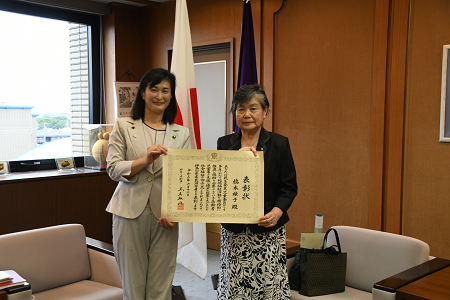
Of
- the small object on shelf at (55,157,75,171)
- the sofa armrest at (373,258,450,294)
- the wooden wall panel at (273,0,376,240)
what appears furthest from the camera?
the small object on shelf at (55,157,75,171)

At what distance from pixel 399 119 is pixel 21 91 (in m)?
3.55

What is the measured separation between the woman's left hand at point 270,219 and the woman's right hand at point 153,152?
525mm

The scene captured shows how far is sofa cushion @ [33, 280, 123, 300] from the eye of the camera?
210cm

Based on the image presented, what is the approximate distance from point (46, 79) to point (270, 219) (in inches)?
136

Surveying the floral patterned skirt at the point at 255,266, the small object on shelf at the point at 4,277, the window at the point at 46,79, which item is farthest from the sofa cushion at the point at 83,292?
the window at the point at 46,79

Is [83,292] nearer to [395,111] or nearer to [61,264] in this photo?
[61,264]

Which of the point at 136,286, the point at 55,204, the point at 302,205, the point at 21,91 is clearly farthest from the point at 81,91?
the point at 136,286

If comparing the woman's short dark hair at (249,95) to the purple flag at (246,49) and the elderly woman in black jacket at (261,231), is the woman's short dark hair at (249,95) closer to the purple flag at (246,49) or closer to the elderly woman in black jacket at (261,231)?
the elderly woman in black jacket at (261,231)

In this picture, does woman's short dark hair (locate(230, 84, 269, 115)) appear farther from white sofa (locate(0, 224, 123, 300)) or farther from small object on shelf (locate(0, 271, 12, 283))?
small object on shelf (locate(0, 271, 12, 283))

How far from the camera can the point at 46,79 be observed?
14.0 feet

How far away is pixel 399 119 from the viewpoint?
10.2 feet

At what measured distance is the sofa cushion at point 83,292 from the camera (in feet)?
6.89

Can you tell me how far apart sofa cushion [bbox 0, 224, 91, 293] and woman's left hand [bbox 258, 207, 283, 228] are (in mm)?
1221

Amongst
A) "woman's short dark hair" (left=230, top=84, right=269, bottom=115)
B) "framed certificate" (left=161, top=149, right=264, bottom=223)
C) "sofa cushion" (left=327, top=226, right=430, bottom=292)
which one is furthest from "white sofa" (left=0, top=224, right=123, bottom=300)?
"sofa cushion" (left=327, top=226, right=430, bottom=292)
